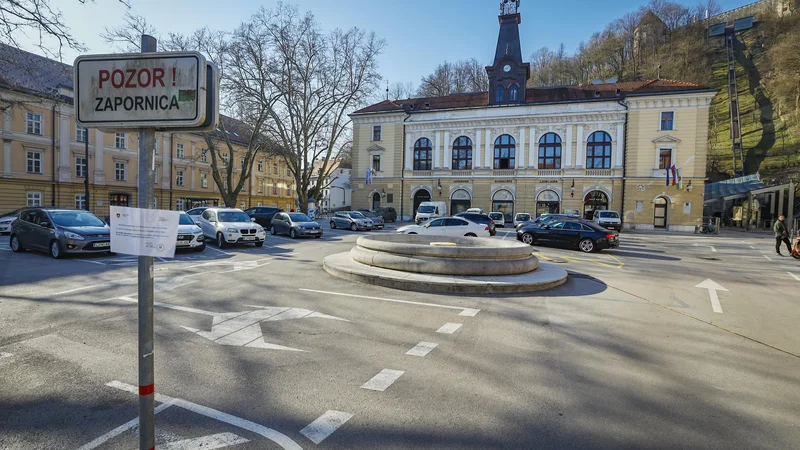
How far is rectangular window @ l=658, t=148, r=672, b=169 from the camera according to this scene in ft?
130

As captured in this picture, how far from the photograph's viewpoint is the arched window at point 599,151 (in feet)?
137

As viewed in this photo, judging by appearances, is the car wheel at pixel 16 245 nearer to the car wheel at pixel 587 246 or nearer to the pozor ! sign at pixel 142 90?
the pozor ! sign at pixel 142 90

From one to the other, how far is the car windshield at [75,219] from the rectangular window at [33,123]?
3140cm

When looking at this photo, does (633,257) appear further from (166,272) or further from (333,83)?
(333,83)

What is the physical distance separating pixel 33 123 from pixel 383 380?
4687 cm

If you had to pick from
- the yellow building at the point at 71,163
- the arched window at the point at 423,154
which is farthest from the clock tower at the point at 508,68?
the yellow building at the point at 71,163

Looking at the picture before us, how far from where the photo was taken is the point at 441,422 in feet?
11.4

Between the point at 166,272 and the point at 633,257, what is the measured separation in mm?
17363

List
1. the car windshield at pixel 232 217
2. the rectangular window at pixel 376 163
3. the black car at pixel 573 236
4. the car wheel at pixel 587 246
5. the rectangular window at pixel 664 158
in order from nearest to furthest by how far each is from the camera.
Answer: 1. the car windshield at pixel 232 217
2. the black car at pixel 573 236
3. the car wheel at pixel 587 246
4. the rectangular window at pixel 664 158
5. the rectangular window at pixel 376 163

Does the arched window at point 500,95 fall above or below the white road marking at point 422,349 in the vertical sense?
above

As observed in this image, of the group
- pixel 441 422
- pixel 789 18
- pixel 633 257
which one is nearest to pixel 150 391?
pixel 441 422

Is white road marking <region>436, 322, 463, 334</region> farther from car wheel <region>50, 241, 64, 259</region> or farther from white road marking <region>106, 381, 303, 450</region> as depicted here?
car wheel <region>50, 241, 64, 259</region>

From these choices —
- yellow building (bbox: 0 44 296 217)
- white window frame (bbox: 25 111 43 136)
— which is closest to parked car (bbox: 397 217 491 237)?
yellow building (bbox: 0 44 296 217)

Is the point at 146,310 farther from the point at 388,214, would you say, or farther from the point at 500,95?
the point at 500,95
